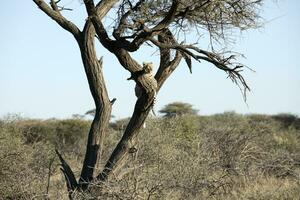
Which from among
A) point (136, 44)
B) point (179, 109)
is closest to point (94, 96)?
point (136, 44)

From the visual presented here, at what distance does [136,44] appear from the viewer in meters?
8.37

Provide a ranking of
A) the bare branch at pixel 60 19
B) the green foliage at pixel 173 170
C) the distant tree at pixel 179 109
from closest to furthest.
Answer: the green foliage at pixel 173 170, the bare branch at pixel 60 19, the distant tree at pixel 179 109

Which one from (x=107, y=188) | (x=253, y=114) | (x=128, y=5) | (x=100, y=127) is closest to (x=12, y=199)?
(x=100, y=127)

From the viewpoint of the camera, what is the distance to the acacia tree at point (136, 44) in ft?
27.9

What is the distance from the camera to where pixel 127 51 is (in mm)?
8586

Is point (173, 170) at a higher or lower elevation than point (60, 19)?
lower

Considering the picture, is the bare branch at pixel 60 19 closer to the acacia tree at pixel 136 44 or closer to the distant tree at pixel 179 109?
the acacia tree at pixel 136 44

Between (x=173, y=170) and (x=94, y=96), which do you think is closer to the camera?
(x=94, y=96)

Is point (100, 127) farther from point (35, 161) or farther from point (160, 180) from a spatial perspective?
point (35, 161)

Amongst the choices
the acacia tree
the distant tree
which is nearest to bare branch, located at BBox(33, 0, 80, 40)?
the acacia tree

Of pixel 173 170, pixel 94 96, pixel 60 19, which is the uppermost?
pixel 60 19

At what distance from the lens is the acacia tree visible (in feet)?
27.9

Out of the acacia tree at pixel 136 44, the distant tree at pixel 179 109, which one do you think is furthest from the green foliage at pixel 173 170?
the distant tree at pixel 179 109

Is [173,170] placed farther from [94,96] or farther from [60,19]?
[60,19]
